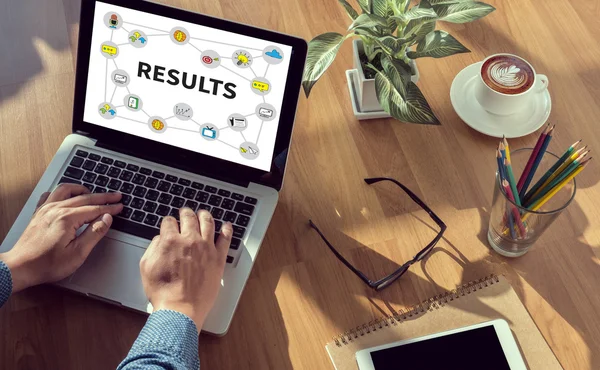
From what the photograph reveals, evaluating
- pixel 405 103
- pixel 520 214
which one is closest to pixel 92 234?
pixel 405 103

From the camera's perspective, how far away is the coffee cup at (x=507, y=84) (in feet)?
3.27

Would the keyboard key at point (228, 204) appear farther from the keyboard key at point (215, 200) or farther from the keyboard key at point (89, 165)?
the keyboard key at point (89, 165)

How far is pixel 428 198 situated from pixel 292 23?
1.46 feet

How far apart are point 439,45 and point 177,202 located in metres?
0.46

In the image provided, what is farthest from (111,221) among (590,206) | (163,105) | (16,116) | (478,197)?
(590,206)

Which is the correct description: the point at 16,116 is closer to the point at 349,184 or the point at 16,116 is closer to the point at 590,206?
the point at 349,184

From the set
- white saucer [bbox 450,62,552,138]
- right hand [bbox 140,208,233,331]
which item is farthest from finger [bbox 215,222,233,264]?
white saucer [bbox 450,62,552,138]

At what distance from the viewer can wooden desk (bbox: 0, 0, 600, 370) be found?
871 mm

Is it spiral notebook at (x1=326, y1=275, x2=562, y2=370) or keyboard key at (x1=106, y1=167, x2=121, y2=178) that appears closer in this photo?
spiral notebook at (x1=326, y1=275, x2=562, y2=370)

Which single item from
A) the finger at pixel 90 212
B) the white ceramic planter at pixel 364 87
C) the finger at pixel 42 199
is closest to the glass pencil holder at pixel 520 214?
the white ceramic planter at pixel 364 87

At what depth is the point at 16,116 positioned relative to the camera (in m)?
1.09

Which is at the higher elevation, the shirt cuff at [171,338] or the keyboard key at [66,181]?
the shirt cuff at [171,338]

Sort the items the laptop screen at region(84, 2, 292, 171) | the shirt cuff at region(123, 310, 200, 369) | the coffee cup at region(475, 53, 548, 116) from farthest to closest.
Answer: the coffee cup at region(475, 53, 548, 116) → the laptop screen at region(84, 2, 292, 171) → the shirt cuff at region(123, 310, 200, 369)

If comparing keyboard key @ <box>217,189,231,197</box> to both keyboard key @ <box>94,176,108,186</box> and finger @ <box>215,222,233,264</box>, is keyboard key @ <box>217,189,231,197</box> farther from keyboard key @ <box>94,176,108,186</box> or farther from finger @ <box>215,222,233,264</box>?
keyboard key @ <box>94,176,108,186</box>
